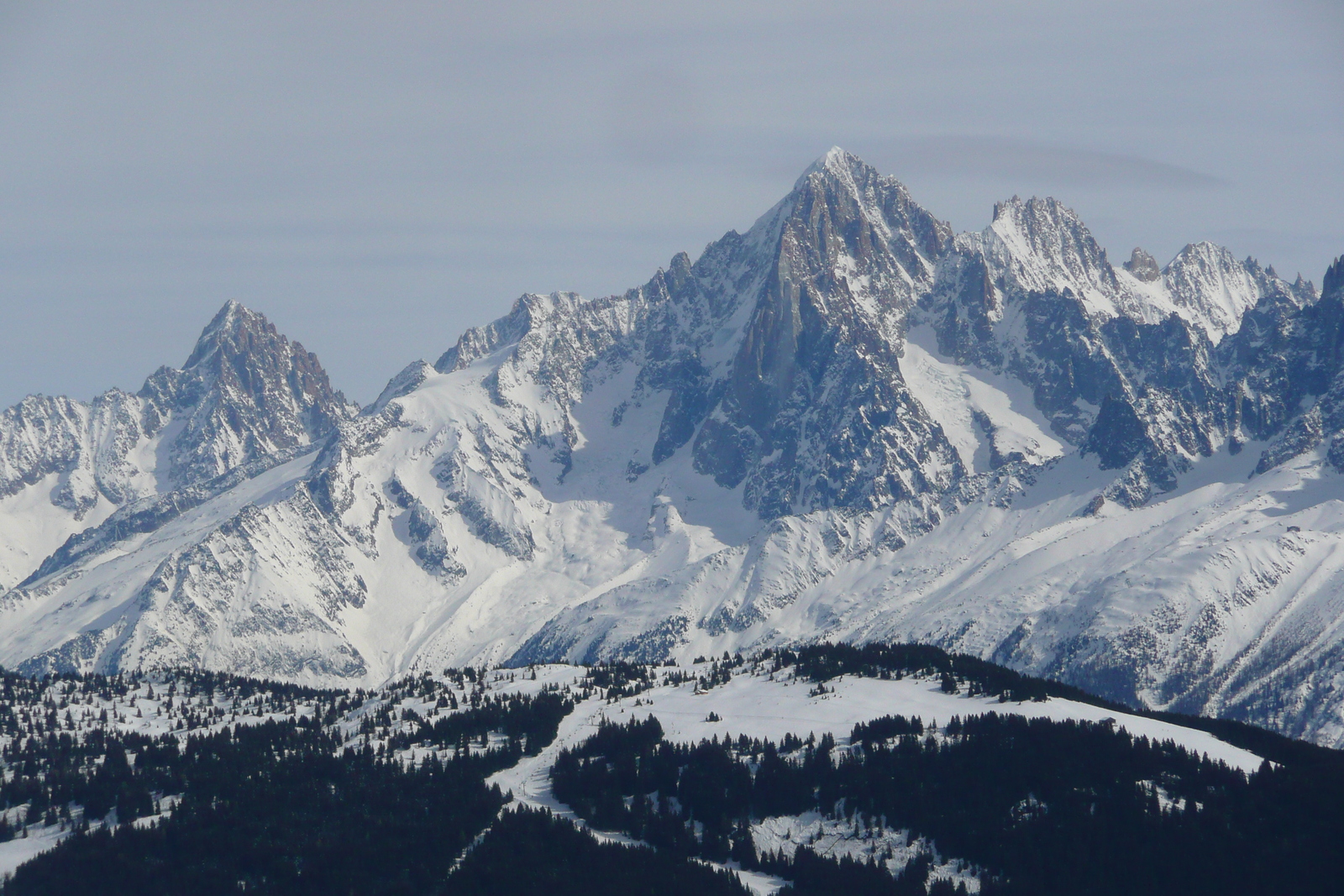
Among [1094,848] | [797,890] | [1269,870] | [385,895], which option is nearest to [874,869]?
Answer: [797,890]

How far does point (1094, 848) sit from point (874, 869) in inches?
964

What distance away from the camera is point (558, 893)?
649 ft

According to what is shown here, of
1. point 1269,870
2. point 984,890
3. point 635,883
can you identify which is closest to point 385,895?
point 635,883

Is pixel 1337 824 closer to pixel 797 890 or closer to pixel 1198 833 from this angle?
pixel 1198 833

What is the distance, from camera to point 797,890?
649 ft

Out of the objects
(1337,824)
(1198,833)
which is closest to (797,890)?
(1198,833)

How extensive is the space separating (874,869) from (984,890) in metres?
12.8

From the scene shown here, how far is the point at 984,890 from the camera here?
7628 inches

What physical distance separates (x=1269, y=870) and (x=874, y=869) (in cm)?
4213

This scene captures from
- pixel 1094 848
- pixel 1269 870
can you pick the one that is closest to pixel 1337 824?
pixel 1269 870

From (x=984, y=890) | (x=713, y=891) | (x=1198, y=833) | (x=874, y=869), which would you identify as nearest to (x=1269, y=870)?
(x=1198, y=833)

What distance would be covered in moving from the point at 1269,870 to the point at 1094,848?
1868 centimetres

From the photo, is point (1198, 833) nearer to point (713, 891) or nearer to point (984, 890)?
point (984, 890)

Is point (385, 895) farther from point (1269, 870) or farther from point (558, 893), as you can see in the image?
point (1269, 870)
